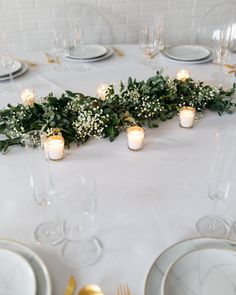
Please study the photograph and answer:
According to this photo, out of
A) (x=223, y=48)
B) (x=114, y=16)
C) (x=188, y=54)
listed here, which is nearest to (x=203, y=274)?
(x=223, y=48)

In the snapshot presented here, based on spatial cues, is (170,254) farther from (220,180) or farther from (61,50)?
(61,50)

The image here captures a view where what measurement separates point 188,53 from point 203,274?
1467 millimetres

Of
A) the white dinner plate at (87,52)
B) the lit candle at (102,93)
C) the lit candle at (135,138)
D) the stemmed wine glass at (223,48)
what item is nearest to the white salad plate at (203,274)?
the lit candle at (135,138)

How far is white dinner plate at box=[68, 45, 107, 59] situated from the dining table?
0.52 metres

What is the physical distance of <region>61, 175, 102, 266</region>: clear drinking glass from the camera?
79cm

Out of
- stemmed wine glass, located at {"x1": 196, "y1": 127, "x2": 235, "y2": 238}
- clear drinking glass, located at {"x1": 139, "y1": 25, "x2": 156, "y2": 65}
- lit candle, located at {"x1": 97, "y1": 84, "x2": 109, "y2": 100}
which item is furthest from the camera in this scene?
clear drinking glass, located at {"x1": 139, "y1": 25, "x2": 156, "y2": 65}

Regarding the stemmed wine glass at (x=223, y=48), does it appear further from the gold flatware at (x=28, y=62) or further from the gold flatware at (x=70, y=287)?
the gold flatware at (x=70, y=287)

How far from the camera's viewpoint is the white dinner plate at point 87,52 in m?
1.90

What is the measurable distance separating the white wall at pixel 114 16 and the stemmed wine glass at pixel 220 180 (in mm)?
1980

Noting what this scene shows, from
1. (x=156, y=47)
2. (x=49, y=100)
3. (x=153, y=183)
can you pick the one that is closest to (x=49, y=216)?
(x=153, y=183)

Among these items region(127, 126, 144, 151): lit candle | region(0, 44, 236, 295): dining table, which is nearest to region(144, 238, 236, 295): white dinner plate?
region(0, 44, 236, 295): dining table

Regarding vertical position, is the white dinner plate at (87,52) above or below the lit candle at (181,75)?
above

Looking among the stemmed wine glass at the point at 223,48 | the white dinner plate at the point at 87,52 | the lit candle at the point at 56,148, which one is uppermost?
the stemmed wine glass at the point at 223,48

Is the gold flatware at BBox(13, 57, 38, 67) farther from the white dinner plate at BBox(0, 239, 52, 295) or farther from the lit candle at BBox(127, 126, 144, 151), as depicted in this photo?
the white dinner plate at BBox(0, 239, 52, 295)
